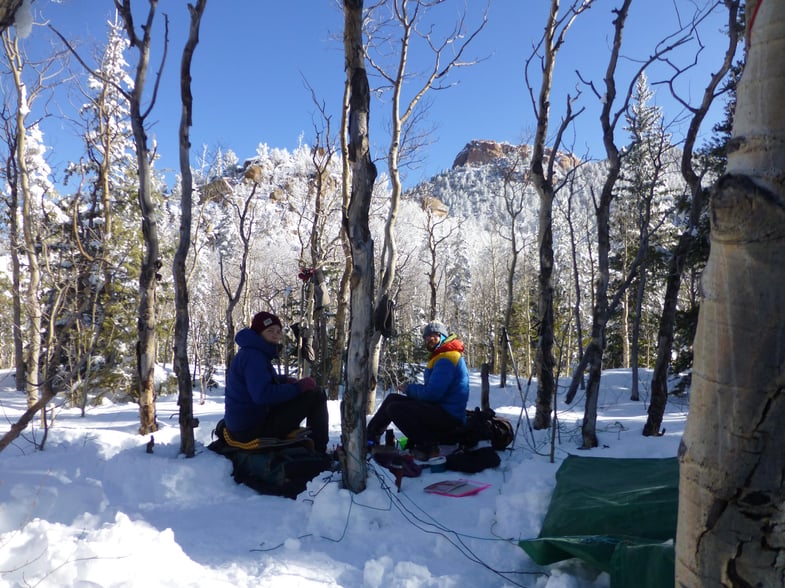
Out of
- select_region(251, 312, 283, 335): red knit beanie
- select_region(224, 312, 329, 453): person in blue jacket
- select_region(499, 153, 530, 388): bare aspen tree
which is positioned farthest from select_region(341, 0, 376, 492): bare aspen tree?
select_region(499, 153, 530, 388): bare aspen tree

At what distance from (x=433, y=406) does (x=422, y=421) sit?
0.59ft

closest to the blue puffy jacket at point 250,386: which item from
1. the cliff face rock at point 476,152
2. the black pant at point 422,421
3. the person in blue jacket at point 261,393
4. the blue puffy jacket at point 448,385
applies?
the person in blue jacket at point 261,393

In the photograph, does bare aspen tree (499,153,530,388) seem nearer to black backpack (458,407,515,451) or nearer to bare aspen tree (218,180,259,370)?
bare aspen tree (218,180,259,370)

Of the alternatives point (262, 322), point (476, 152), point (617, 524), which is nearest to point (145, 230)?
point (262, 322)

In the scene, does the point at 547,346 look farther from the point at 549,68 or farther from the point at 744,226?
the point at 744,226

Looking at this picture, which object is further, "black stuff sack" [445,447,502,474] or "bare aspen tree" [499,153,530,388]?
"bare aspen tree" [499,153,530,388]

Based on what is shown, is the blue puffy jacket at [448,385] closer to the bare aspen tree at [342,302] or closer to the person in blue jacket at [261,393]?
the person in blue jacket at [261,393]

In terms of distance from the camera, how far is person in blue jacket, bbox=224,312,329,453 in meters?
4.14

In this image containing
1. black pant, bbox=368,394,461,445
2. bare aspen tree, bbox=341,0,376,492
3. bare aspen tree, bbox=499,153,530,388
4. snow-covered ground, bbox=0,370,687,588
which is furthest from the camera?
bare aspen tree, bbox=499,153,530,388

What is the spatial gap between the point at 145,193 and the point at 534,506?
466cm

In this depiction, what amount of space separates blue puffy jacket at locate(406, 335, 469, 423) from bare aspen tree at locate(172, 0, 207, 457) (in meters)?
2.12

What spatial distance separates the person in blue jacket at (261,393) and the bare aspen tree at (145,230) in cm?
141

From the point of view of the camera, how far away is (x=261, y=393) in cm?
409

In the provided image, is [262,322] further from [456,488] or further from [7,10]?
[7,10]
